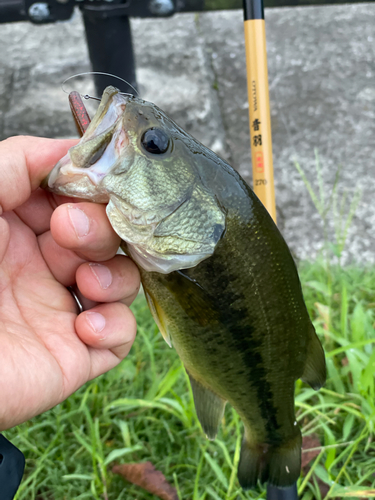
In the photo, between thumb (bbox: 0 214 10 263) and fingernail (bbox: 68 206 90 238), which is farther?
thumb (bbox: 0 214 10 263)

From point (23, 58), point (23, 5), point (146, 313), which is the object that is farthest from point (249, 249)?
point (23, 58)

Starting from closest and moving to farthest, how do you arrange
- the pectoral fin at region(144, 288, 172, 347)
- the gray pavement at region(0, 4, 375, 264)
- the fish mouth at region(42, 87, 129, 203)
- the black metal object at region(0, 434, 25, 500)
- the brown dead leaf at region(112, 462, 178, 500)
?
the fish mouth at region(42, 87, 129, 203), the black metal object at region(0, 434, 25, 500), the pectoral fin at region(144, 288, 172, 347), the brown dead leaf at region(112, 462, 178, 500), the gray pavement at region(0, 4, 375, 264)

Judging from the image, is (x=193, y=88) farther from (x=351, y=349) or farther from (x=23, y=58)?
(x=351, y=349)

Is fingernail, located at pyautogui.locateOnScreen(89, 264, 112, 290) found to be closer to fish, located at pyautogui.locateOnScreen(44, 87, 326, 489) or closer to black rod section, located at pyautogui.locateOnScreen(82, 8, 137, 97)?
fish, located at pyautogui.locateOnScreen(44, 87, 326, 489)

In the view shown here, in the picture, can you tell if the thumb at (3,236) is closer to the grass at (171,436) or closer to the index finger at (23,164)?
the index finger at (23,164)

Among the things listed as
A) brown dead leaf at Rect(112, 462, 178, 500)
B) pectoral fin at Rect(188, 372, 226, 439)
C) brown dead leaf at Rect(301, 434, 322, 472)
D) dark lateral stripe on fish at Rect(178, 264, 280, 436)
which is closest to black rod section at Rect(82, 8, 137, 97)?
dark lateral stripe on fish at Rect(178, 264, 280, 436)

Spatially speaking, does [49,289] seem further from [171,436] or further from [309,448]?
[309,448]
